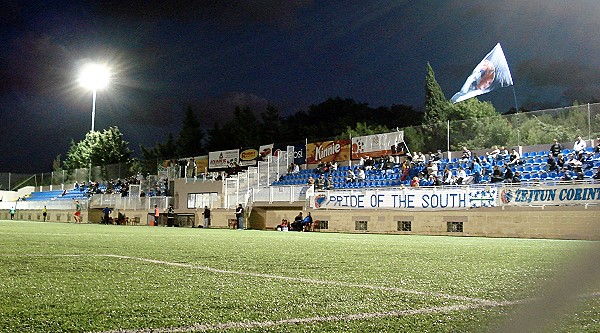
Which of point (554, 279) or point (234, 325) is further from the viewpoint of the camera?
point (234, 325)

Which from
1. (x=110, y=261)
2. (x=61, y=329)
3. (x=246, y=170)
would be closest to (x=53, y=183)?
(x=246, y=170)

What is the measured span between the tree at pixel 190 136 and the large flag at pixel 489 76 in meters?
42.8

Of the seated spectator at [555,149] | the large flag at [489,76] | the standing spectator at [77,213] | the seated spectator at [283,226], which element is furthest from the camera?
the standing spectator at [77,213]

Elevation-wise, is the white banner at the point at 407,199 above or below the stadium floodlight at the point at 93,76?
below

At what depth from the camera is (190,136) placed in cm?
6912

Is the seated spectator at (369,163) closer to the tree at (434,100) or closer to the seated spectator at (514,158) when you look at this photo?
the seated spectator at (514,158)

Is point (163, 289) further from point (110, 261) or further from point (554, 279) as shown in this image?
point (554, 279)

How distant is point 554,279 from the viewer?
5.90 feet

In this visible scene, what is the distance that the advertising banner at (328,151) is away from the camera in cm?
3362

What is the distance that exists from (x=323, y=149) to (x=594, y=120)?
52.6 ft

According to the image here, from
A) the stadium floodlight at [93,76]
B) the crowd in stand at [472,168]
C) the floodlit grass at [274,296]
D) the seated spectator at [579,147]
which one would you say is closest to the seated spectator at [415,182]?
the crowd in stand at [472,168]

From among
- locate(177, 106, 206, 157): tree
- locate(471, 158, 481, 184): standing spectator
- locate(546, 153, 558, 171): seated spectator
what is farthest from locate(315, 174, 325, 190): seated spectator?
locate(177, 106, 206, 157): tree

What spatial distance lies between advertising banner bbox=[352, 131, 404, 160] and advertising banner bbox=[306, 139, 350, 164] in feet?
2.05

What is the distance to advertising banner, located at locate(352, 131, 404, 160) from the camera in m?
30.5
